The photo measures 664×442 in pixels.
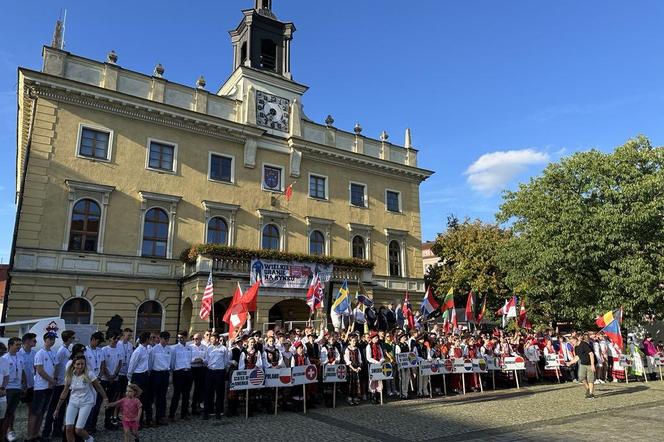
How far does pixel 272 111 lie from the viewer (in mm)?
28750

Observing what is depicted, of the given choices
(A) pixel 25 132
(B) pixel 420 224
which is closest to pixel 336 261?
(B) pixel 420 224

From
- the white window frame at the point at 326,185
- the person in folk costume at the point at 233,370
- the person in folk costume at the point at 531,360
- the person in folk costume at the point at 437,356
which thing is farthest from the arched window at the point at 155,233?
the person in folk costume at the point at 531,360

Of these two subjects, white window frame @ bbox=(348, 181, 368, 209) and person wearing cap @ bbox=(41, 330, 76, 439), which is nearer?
person wearing cap @ bbox=(41, 330, 76, 439)

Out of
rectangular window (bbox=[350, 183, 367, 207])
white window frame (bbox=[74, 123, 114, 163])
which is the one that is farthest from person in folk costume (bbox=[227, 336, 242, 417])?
rectangular window (bbox=[350, 183, 367, 207])

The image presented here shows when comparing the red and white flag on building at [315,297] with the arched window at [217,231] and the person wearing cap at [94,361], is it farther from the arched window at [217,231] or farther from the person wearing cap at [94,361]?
the person wearing cap at [94,361]

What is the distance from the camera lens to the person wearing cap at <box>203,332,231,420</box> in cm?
1117

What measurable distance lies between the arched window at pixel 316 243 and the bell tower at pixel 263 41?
402 inches

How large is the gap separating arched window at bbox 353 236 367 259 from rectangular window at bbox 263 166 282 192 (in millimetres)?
6131

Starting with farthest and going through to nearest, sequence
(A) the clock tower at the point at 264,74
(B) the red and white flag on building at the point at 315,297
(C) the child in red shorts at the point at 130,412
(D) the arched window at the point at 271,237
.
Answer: (A) the clock tower at the point at 264,74, (D) the arched window at the point at 271,237, (B) the red and white flag on building at the point at 315,297, (C) the child in red shorts at the point at 130,412

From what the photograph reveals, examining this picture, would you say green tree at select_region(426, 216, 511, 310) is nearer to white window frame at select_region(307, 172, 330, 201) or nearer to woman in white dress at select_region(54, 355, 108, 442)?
white window frame at select_region(307, 172, 330, 201)

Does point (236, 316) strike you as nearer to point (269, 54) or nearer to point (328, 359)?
point (328, 359)

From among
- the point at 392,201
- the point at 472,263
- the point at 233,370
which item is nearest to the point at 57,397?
the point at 233,370

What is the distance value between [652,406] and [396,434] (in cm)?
843

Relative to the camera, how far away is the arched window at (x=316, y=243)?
2844cm
